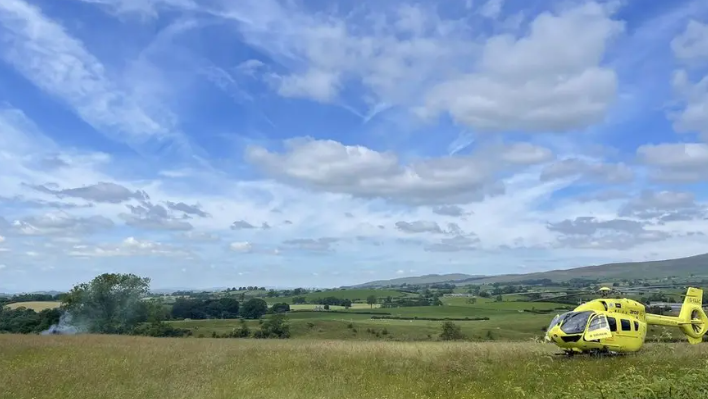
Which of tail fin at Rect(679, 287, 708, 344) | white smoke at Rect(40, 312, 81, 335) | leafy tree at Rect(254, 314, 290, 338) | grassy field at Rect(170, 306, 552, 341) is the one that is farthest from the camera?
grassy field at Rect(170, 306, 552, 341)

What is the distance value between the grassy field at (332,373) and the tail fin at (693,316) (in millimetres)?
4688

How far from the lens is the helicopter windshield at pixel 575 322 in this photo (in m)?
21.2

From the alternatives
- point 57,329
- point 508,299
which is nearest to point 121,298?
point 57,329

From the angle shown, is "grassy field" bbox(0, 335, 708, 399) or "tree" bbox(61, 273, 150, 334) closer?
"grassy field" bbox(0, 335, 708, 399)

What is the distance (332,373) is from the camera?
1655 centimetres

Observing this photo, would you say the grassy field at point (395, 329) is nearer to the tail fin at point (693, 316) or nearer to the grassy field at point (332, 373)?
the tail fin at point (693, 316)

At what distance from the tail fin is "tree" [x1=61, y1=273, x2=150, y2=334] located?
164 ft

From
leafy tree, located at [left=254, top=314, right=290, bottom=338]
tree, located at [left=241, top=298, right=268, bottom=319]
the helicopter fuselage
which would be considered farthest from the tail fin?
tree, located at [left=241, top=298, right=268, bottom=319]

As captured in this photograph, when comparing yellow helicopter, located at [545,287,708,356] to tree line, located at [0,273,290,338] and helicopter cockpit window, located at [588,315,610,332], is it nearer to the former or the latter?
helicopter cockpit window, located at [588,315,610,332]

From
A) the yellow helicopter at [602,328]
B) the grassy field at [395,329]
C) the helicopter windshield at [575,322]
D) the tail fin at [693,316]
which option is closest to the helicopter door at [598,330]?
the yellow helicopter at [602,328]

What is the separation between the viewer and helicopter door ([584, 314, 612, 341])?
68.6 ft

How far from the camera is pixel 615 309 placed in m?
22.1

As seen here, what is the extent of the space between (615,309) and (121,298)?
5055 centimetres

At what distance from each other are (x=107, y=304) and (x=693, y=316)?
53.7 meters
